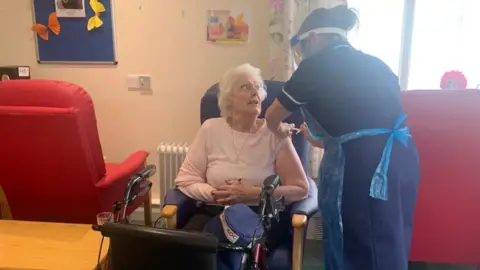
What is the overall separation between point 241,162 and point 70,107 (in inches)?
32.6

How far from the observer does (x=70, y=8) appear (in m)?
2.90

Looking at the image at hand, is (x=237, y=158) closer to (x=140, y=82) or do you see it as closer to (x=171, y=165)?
(x=171, y=165)

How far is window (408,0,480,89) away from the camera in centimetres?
267

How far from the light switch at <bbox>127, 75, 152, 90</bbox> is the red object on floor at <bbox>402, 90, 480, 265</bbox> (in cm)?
168

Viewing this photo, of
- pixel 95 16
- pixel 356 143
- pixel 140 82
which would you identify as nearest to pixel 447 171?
pixel 356 143

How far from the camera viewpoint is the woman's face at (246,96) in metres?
2.11

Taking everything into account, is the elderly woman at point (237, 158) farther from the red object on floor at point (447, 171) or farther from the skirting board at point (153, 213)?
the skirting board at point (153, 213)

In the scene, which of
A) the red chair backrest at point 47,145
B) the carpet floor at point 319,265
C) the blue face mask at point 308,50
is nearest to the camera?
the blue face mask at point 308,50

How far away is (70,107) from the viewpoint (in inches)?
78.7

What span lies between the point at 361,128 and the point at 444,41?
151cm

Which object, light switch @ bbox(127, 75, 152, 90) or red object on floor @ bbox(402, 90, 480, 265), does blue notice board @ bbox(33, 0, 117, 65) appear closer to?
light switch @ bbox(127, 75, 152, 90)

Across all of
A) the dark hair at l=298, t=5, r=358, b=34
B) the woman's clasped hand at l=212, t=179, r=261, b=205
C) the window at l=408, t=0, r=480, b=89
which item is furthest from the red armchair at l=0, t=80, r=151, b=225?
the window at l=408, t=0, r=480, b=89

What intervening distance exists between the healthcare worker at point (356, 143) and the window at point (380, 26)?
1.14 metres

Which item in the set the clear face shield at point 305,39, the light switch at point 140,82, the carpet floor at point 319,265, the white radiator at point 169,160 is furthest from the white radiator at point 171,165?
the clear face shield at point 305,39
